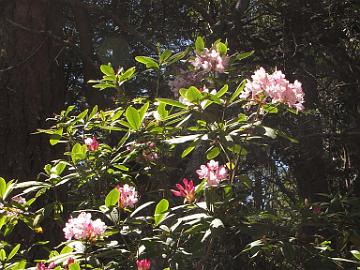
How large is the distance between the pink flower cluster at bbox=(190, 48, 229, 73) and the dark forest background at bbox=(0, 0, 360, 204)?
1.02 meters

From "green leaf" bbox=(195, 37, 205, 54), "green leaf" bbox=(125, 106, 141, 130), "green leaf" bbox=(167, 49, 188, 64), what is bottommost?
"green leaf" bbox=(125, 106, 141, 130)

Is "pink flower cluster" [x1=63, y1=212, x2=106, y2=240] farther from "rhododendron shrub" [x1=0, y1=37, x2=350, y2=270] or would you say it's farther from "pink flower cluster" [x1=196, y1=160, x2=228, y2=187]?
"pink flower cluster" [x1=196, y1=160, x2=228, y2=187]

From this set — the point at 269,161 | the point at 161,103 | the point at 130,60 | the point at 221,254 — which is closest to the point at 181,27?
the point at 130,60

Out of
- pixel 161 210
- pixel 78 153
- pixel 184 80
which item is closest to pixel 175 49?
pixel 184 80

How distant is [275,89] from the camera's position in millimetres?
1919

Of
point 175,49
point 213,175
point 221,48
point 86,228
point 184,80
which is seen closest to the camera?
point 86,228

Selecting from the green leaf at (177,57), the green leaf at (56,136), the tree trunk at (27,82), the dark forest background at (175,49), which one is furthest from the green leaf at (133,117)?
the tree trunk at (27,82)

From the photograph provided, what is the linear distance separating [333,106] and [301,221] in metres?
2.77

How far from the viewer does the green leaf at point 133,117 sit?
202 centimetres

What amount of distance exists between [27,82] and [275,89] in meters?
2.12

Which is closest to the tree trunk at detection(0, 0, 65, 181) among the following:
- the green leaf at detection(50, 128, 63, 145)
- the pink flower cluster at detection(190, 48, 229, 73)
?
the green leaf at detection(50, 128, 63, 145)

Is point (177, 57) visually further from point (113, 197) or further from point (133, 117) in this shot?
point (113, 197)

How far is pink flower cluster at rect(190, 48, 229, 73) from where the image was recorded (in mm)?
2213

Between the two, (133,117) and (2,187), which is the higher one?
(133,117)
